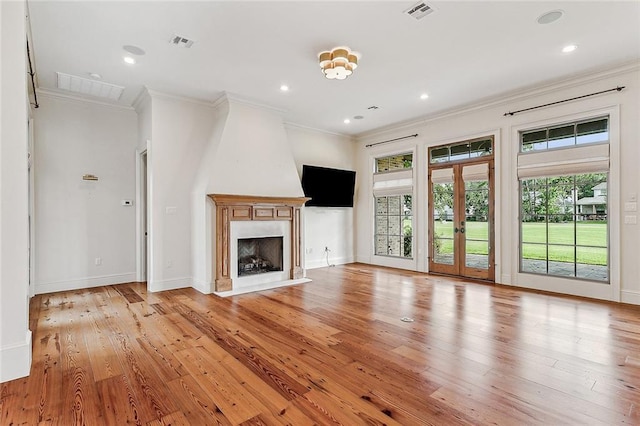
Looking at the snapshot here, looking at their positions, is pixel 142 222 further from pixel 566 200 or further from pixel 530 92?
pixel 566 200

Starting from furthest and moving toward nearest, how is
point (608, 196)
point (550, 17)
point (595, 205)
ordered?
point (595, 205) < point (608, 196) < point (550, 17)

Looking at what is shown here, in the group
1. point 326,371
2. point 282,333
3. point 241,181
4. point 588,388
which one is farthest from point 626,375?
point 241,181

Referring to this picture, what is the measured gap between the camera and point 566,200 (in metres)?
4.77

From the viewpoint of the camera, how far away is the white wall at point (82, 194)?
16.1ft

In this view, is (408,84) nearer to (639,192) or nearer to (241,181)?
(241,181)

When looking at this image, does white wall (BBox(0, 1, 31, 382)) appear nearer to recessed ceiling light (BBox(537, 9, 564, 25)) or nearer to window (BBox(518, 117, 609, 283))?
recessed ceiling light (BBox(537, 9, 564, 25))

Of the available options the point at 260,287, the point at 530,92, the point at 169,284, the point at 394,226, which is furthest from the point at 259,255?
the point at 530,92

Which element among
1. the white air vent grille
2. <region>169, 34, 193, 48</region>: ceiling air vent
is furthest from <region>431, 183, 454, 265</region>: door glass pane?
the white air vent grille

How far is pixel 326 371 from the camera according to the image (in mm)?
2422

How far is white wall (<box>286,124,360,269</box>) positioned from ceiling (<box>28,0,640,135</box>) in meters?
1.82

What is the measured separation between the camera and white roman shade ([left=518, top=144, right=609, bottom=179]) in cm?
442

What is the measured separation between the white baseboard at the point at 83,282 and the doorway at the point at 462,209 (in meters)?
5.70

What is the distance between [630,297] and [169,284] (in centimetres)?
656

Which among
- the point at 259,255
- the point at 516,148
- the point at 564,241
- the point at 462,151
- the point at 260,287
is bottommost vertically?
the point at 260,287
